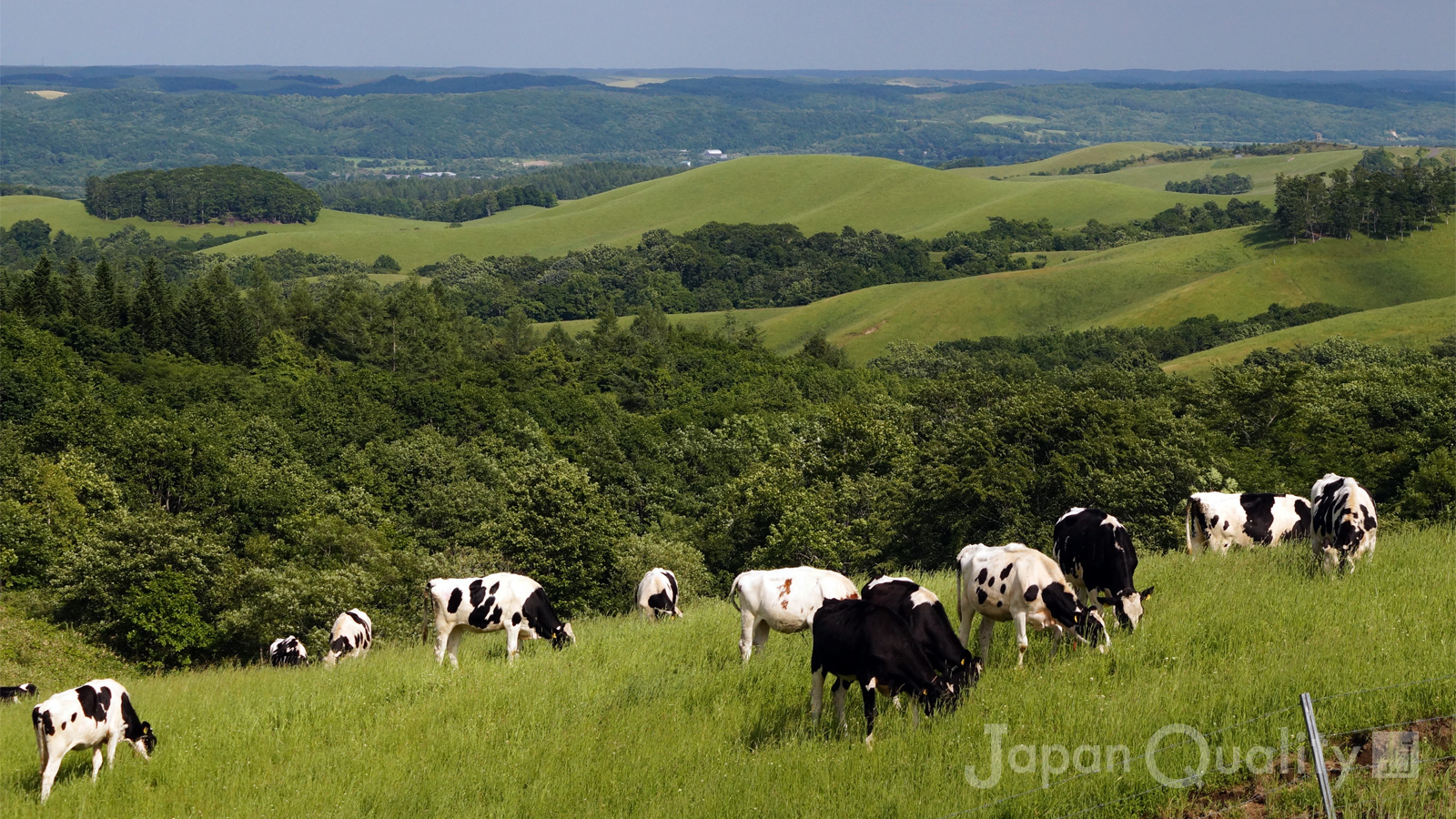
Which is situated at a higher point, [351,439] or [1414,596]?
[1414,596]

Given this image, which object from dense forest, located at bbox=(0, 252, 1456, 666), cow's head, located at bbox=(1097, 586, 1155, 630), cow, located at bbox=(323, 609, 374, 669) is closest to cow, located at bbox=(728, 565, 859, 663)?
cow's head, located at bbox=(1097, 586, 1155, 630)

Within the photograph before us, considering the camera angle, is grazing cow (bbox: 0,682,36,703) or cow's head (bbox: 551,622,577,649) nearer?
cow's head (bbox: 551,622,577,649)

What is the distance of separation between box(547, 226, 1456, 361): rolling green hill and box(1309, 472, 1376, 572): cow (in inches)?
5547

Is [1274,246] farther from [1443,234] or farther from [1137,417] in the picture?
[1137,417]

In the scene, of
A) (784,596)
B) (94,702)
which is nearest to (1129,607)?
(784,596)

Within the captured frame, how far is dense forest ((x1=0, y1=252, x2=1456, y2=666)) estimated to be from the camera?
1640 inches

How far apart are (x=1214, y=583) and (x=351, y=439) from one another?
65185 mm

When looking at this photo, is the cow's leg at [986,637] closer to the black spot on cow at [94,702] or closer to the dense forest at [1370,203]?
the black spot on cow at [94,702]

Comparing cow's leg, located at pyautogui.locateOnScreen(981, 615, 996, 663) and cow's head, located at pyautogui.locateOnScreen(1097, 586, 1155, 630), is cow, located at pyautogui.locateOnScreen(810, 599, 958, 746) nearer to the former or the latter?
cow's leg, located at pyautogui.locateOnScreen(981, 615, 996, 663)

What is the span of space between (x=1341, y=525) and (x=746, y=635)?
10.9 metres

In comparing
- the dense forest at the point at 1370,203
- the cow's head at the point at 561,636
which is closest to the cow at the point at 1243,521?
the cow's head at the point at 561,636

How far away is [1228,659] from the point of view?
15117 mm

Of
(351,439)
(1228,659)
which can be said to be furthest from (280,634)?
(351,439)

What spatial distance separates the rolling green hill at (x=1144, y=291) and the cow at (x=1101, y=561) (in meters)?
145
